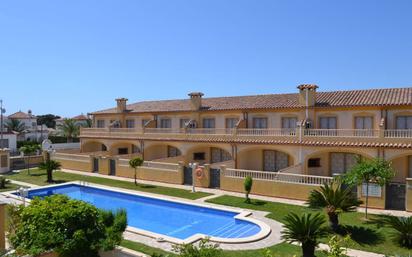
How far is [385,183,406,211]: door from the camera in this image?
1969cm

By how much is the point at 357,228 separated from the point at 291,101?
15631 mm

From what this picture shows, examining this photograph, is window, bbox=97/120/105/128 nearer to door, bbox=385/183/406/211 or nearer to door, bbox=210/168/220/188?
door, bbox=210/168/220/188

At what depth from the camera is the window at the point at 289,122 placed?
28.9 meters

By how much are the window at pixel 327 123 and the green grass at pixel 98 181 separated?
10.9m

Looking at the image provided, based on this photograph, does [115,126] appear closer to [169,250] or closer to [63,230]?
[169,250]

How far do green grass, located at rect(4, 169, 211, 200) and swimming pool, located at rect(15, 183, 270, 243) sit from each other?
1714 millimetres

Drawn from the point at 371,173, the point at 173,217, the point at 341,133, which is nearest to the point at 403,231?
the point at 371,173

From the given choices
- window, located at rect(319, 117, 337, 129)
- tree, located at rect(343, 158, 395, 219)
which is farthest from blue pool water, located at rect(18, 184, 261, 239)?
window, located at rect(319, 117, 337, 129)

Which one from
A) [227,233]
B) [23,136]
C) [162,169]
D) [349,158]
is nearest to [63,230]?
[227,233]

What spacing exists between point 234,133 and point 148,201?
10.0 meters

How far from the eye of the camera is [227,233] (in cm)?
1664

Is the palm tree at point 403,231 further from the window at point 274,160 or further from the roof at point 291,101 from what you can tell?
the window at point 274,160

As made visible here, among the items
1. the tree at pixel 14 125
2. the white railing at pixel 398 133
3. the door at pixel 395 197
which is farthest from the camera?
the tree at pixel 14 125

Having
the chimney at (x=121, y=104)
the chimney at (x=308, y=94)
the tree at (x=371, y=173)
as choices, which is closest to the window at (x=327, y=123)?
the chimney at (x=308, y=94)
